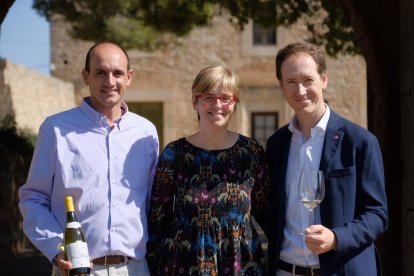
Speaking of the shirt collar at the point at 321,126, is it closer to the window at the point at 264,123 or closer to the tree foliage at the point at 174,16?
the tree foliage at the point at 174,16

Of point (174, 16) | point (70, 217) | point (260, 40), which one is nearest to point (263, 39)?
point (260, 40)

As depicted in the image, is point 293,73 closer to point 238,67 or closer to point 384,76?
point 384,76

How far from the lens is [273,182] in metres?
3.67

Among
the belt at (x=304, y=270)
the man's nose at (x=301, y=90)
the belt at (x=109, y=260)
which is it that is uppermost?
the man's nose at (x=301, y=90)

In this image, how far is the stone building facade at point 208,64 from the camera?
23125mm

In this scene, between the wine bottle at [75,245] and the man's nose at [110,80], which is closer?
the wine bottle at [75,245]

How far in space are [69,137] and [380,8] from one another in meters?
3.31

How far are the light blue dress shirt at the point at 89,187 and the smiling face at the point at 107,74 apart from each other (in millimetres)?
95

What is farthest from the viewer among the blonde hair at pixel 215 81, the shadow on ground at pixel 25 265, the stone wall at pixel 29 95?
the stone wall at pixel 29 95

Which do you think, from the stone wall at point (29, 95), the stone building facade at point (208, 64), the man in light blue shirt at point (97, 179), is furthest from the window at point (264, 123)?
the man in light blue shirt at point (97, 179)

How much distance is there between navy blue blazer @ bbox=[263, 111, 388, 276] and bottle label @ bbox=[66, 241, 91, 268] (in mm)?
855

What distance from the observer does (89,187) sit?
→ 3.58 m

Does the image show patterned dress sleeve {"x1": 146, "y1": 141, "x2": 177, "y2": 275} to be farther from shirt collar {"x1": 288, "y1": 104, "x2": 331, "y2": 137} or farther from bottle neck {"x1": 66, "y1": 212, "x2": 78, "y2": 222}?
shirt collar {"x1": 288, "y1": 104, "x2": 331, "y2": 137}

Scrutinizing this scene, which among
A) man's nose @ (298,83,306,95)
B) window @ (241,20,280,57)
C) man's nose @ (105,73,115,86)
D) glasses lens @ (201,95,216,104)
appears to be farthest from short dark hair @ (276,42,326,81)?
window @ (241,20,280,57)
